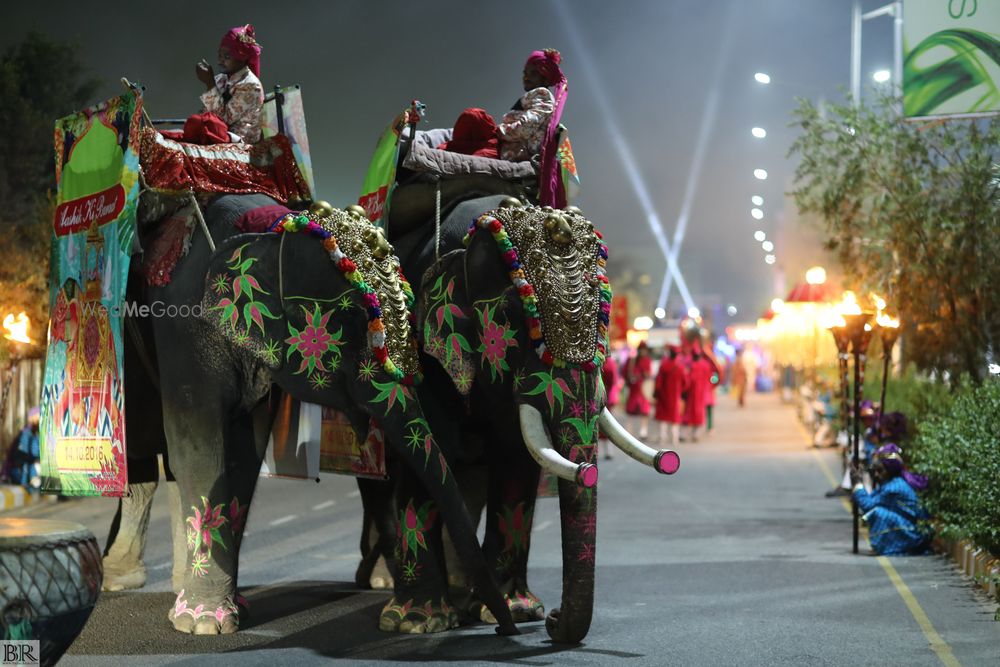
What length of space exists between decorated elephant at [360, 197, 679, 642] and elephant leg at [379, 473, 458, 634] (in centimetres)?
10

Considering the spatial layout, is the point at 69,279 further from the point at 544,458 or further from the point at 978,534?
the point at 978,534

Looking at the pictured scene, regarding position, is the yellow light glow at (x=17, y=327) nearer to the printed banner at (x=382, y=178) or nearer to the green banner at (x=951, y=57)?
the printed banner at (x=382, y=178)

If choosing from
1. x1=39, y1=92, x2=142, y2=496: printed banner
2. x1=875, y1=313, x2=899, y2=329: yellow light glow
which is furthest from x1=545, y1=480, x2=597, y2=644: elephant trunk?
x1=875, y1=313, x2=899, y2=329: yellow light glow

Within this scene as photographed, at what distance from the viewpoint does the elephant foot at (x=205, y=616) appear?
29.4 ft

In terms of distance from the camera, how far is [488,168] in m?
9.77

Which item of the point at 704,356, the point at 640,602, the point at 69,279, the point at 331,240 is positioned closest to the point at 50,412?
the point at 69,279

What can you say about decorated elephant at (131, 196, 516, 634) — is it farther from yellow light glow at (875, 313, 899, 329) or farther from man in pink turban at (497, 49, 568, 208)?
yellow light glow at (875, 313, 899, 329)

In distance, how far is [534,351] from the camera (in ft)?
27.8

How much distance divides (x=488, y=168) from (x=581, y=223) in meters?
1.29

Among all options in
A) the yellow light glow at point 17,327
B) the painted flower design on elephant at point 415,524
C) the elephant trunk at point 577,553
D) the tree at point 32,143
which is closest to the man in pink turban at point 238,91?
the painted flower design on elephant at point 415,524

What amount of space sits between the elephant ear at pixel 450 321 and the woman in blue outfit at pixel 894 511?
19.7 ft

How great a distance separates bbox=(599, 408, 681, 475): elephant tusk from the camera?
7.95 m

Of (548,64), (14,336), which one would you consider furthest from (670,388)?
(548,64)

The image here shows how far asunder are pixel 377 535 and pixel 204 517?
2247 millimetres
